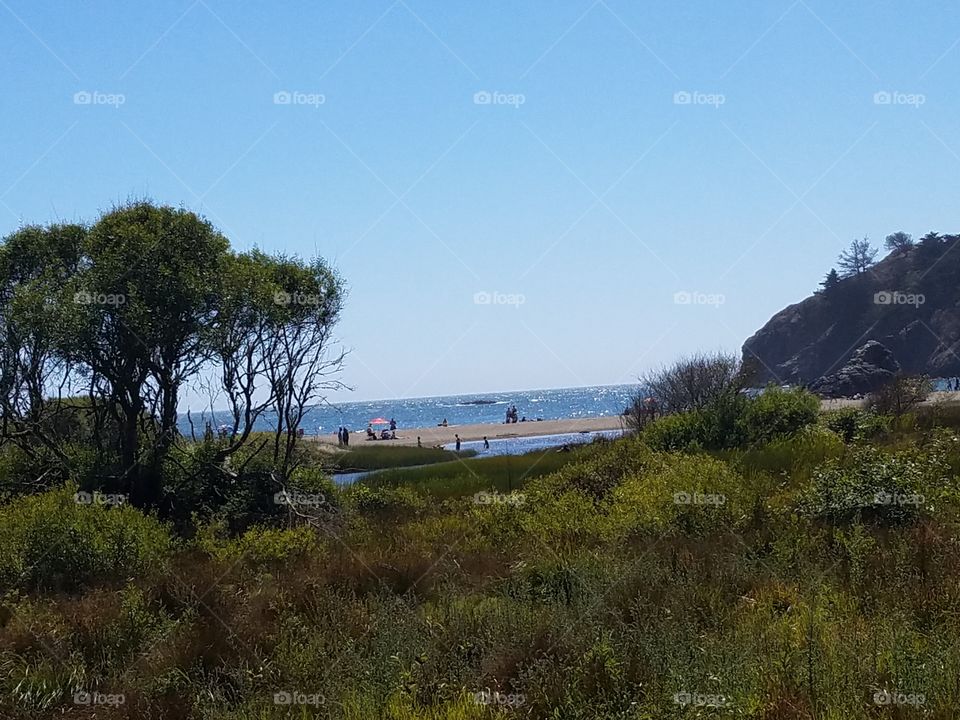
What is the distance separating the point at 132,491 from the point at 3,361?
3417 mm

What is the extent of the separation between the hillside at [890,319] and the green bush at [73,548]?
303ft

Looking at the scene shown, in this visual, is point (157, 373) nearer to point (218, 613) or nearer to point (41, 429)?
point (41, 429)

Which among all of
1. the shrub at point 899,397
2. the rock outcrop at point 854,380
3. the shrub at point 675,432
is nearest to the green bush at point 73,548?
the shrub at point 675,432

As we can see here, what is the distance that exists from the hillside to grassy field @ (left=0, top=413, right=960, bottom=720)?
3537 inches

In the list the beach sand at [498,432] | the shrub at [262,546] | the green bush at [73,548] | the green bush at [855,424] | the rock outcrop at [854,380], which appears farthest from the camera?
the rock outcrop at [854,380]

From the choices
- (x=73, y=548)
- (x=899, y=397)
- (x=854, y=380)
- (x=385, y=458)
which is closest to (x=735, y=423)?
(x=899, y=397)

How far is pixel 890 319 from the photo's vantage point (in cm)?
10569

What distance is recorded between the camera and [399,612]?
711 centimetres

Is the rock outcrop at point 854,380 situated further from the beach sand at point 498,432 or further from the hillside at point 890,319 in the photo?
the hillside at point 890,319

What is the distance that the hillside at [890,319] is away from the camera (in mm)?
99562

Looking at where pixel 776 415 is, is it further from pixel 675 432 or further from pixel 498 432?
pixel 498 432

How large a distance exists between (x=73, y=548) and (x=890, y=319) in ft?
368

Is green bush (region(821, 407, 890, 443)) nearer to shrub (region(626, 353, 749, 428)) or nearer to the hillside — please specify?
shrub (region(626, 353, 749, 428))

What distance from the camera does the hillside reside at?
99562 millimetres
